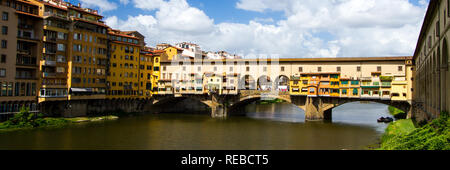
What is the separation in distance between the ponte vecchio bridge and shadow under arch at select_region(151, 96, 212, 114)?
0.79 meters

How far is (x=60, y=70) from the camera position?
4200cm

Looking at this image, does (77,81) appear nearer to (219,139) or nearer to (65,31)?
(65,31)

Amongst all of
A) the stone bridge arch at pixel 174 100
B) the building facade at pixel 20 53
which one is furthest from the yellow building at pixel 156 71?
the building facade at pixel 20 53

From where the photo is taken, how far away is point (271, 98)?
51.9 meters

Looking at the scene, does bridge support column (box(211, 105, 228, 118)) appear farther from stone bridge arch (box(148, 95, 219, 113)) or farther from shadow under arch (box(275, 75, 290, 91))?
shadow under arch (box(275, 75, 290, 91))

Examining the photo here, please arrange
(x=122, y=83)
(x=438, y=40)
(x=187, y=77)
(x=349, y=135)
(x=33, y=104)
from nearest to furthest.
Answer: (x=438, y=40) < (x=349, y=135) < (x=33, y=104) < (x=122, y=83) < (x=187, y=77)

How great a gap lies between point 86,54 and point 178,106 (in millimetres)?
22501

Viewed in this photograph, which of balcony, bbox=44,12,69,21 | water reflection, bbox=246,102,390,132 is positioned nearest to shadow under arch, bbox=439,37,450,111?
water reflection, bbox=246,102,390,132

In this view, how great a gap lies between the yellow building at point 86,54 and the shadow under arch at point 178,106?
39.3 ft

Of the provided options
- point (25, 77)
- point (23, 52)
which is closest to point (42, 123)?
point (25, 77)

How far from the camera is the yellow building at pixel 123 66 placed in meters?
49.8

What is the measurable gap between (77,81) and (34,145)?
732 inches

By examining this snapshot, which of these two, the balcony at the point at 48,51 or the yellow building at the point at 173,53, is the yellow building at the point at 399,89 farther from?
the balcony at the point at 48,51

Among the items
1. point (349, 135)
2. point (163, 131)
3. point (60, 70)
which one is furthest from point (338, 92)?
point (60, 70)
